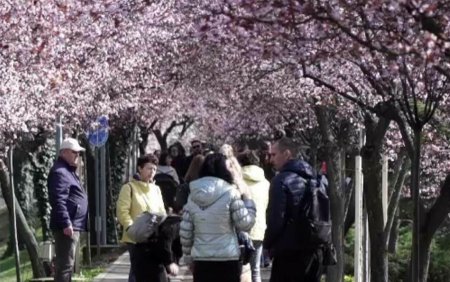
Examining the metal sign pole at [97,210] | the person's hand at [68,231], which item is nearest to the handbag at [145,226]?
the person's hand at [68,231]

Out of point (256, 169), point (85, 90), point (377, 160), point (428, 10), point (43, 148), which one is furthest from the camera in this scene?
point (43, 148)

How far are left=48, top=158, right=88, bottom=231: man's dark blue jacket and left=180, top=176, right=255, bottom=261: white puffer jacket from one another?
221cm

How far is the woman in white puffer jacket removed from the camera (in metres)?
9.70

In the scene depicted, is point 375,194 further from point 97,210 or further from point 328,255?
point 97,210

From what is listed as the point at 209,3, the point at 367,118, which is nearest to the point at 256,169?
the point at 367,118

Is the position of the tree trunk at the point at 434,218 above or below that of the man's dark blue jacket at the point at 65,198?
below

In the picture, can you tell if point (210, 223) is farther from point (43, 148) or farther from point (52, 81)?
point (43, 148)

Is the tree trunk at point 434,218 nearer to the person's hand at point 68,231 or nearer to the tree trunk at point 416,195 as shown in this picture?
the tree trunk at point 416,195

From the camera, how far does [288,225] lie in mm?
9445

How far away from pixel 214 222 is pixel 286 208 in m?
0.67

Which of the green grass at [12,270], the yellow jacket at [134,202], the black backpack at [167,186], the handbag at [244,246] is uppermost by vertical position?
the black backpack at [167,186]

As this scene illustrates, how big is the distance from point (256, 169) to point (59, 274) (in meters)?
2.37

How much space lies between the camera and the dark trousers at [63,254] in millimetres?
11758

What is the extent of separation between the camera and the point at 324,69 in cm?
1219
